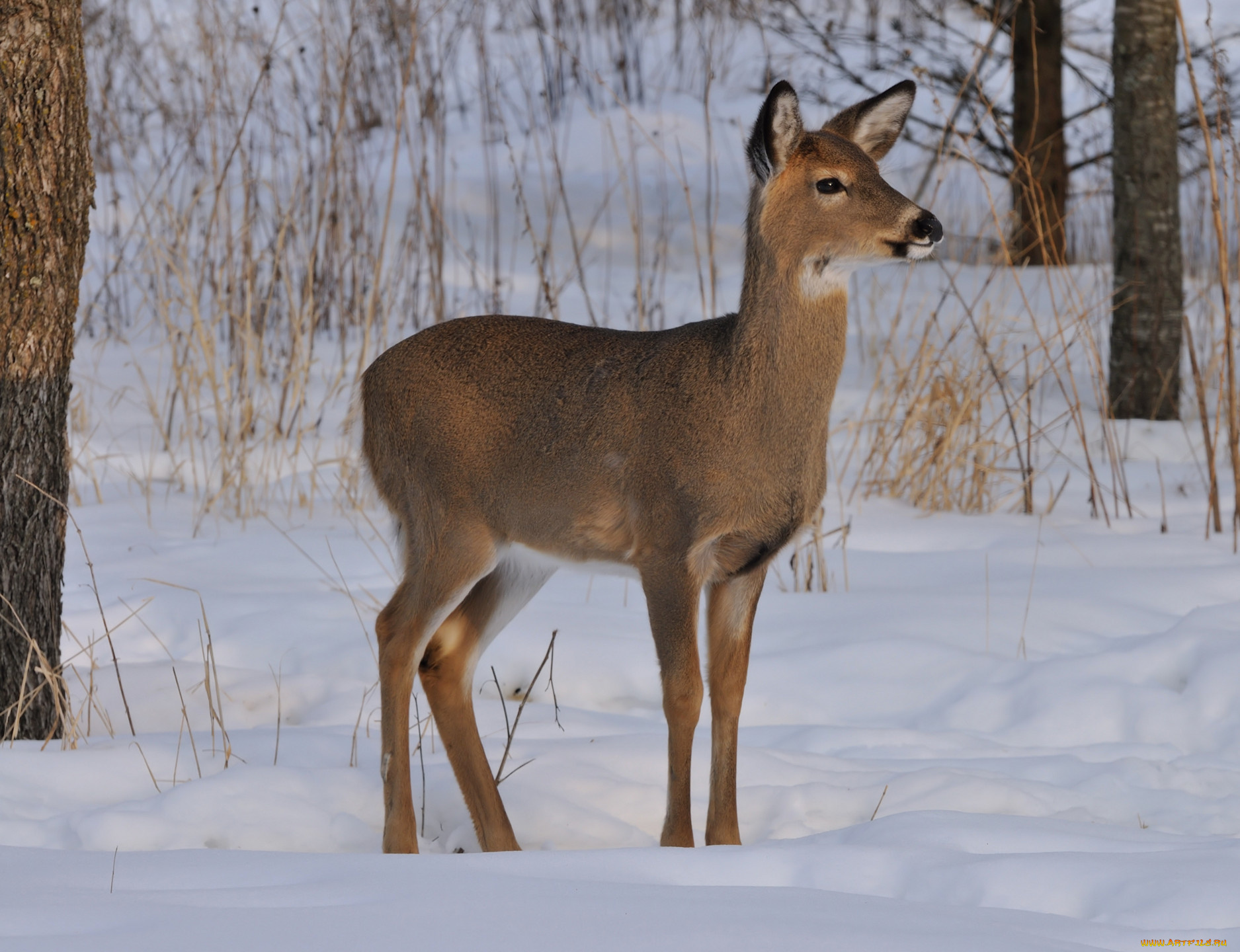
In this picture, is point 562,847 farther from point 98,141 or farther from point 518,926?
point 98,141

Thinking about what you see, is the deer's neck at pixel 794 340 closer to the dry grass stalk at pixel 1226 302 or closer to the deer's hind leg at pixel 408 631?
the deer's hind leg at pixel 408 631

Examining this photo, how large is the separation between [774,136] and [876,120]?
416 millimetres

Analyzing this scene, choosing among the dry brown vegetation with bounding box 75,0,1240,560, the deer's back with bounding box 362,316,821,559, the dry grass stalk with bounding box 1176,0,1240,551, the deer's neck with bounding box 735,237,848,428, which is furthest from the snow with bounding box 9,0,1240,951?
the deer's neck with bounding box 735,237,848,428

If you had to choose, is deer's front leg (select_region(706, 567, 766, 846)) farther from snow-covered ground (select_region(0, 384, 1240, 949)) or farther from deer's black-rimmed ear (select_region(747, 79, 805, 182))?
deer's black-rimmed ear (select_region(747, 79, 805, 182))

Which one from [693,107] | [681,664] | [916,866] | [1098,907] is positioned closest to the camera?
[1098,907]

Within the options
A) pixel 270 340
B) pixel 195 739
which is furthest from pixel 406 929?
pixel 270 340

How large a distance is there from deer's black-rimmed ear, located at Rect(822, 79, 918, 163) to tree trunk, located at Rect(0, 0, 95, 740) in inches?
74.1

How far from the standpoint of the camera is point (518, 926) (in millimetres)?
2043

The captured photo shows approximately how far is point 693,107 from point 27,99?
996 centimetres

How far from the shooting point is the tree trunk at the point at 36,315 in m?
3.40

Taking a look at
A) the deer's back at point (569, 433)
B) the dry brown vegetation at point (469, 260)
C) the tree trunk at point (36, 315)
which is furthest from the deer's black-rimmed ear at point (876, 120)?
the tree trunk at point (36, 315)

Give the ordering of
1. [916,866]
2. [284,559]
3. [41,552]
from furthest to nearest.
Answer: [284,559]
[41,552]
[916,866]

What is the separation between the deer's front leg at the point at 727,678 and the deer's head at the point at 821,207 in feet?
2.28

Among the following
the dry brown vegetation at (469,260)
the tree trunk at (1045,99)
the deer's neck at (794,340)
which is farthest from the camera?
the tree trunk at (1045,99)
